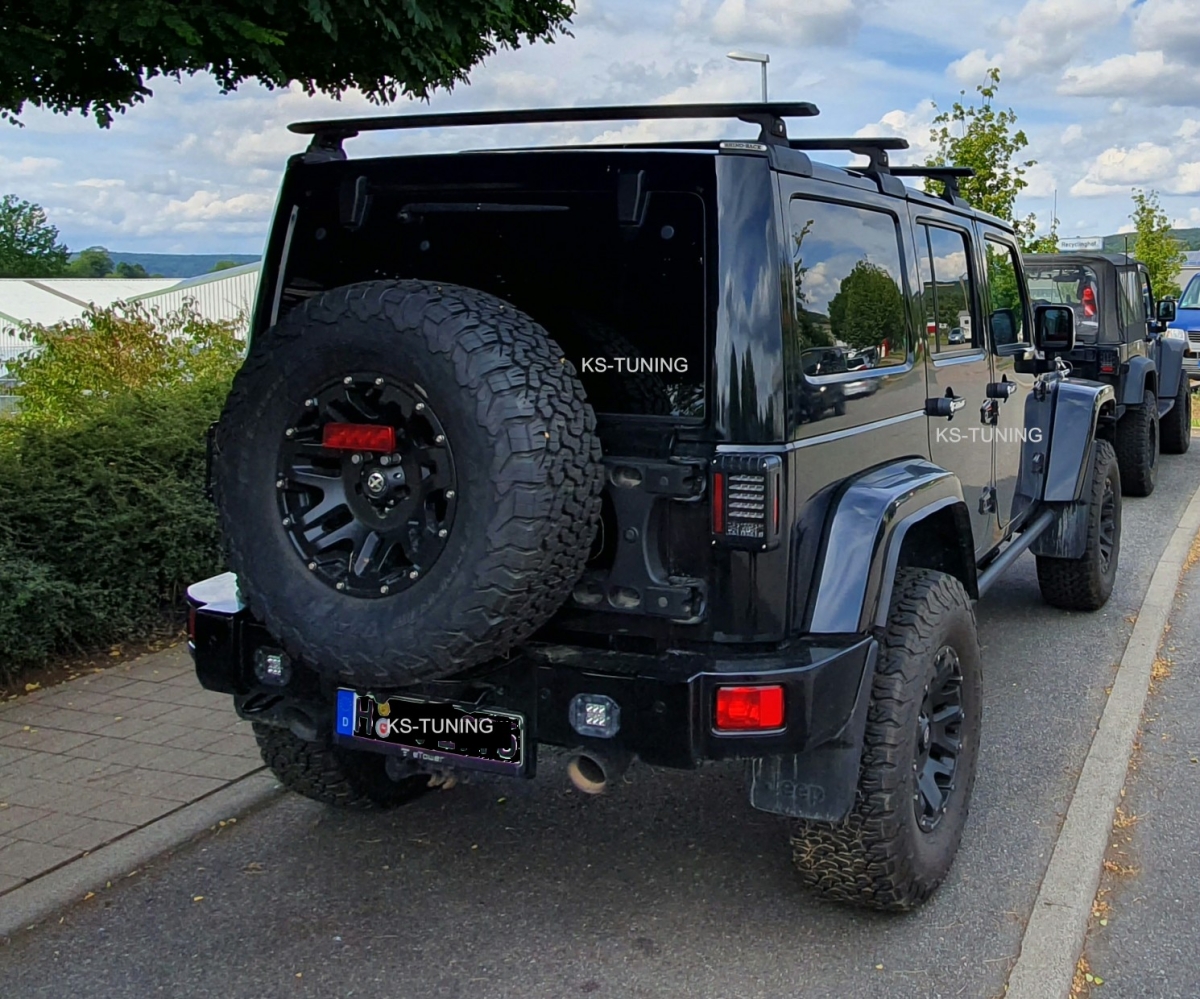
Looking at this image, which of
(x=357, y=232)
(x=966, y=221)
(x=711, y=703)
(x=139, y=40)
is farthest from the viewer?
(x=966, y=221)

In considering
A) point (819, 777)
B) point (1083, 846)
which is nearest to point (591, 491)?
point (819, 777)

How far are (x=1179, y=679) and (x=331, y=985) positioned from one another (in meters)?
4.17

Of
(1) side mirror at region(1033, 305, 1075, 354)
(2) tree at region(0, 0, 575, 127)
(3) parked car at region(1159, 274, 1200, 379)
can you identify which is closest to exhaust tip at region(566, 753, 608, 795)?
(2) tree at region(0, 0, 575, 127)

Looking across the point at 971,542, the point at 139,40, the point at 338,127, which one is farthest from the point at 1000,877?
the point at 139,40

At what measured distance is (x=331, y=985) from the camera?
10.2 ft

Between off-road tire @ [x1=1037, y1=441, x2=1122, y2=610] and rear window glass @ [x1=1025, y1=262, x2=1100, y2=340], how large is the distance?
154 inches

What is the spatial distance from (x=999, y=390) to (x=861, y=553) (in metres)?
2.17

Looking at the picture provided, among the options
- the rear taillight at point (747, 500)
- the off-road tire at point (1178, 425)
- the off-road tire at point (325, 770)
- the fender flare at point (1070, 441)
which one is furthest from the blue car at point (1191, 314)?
the rear taillight at point (747, 500)

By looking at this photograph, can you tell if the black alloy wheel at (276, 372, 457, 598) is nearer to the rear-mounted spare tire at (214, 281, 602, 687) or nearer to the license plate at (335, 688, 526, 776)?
the rear-mounted spare tire at (214, 281, 602, 687)

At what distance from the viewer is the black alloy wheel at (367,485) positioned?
113 inches

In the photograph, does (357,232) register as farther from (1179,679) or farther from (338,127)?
(1179,679)

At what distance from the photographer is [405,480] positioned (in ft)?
9.62

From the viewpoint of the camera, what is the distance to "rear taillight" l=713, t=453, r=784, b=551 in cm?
288

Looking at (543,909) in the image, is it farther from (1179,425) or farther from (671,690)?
(1179,425)
